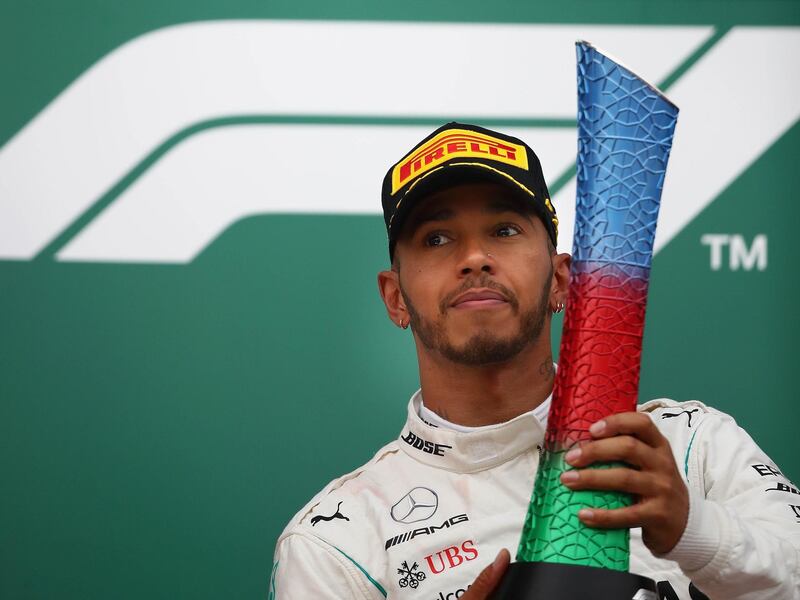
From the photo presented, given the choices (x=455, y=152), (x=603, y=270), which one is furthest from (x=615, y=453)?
(x=455, y=152)

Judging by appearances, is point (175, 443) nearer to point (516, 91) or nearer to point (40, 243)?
point (40, 243)

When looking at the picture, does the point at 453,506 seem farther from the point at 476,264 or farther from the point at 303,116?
the point at 303,116

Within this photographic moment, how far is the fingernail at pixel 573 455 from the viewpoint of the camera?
0.71 metres

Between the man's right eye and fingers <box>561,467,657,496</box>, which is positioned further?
the man's right eye

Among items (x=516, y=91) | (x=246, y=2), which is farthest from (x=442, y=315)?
(x=246, y=2)

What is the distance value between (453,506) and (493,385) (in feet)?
0.47

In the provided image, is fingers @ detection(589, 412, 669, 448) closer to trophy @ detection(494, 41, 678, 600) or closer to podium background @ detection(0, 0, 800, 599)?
trophy @ detection(494, 41, 678, 600)

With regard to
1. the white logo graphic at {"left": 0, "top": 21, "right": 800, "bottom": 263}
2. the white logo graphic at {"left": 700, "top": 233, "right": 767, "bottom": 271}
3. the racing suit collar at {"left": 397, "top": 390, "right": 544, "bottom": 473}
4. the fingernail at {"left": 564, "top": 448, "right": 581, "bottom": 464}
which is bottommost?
the fingernail at {"left": 564, "top": 448, "right": 581, "bottom": 464}

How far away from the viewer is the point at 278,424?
4.74 feet

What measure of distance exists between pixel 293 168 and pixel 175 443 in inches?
16.9

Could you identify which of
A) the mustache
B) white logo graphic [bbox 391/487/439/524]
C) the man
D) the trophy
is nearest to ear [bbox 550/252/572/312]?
the man

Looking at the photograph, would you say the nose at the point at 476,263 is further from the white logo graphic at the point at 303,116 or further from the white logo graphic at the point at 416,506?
the white logo graphic at the point at 303,116

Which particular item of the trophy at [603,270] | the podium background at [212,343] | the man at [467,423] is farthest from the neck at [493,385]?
the trophy at [603,270]

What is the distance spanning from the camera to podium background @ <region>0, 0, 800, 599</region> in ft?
4.66
